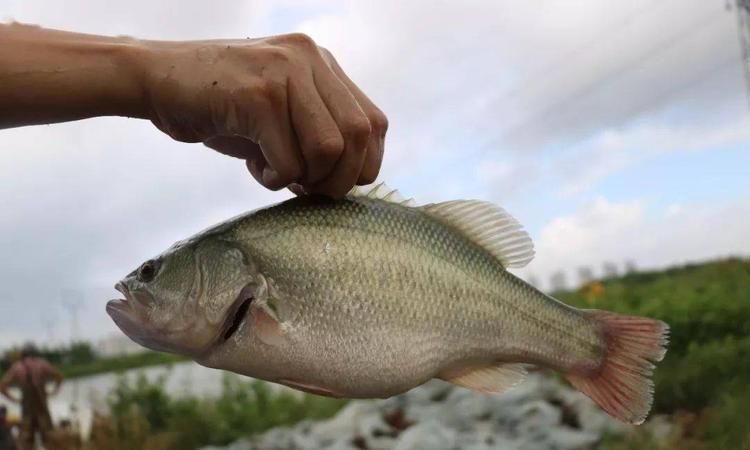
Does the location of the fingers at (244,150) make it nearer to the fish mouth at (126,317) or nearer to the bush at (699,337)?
the fish mouth at (126,317)

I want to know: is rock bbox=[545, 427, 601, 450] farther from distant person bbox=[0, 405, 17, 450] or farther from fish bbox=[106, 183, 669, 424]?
distant person bbox=[0, 405, 17, 450]

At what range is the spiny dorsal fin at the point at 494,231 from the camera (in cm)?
237

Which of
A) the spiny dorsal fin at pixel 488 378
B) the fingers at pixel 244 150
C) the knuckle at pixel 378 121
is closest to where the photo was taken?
the knuckle at pixel 378 121

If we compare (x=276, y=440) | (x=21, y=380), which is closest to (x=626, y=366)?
(x=276, y=440)

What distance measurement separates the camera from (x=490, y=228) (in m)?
2.38

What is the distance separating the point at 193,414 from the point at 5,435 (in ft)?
8.97

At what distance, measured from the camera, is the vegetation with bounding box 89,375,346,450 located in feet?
27.1

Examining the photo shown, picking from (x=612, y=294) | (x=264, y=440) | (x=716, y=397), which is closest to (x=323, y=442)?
(x=264, y=440)

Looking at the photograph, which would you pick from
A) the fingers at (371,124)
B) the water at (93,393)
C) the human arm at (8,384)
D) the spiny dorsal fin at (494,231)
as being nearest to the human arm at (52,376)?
the water at (93,393)

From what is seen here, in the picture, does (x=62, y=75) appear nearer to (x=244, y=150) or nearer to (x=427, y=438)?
(x=244, y=150)

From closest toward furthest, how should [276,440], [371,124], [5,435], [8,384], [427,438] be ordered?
[371,124], [427,438], [276,440], [5,435], [8,384]

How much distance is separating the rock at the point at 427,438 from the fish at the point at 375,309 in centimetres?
484

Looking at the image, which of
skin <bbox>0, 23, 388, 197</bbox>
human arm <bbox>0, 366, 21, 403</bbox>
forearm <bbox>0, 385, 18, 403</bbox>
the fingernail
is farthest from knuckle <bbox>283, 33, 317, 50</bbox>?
forearm <bbox>0, 385, 18, 403</bbox>

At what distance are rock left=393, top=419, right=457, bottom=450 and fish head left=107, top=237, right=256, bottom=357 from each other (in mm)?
5238
